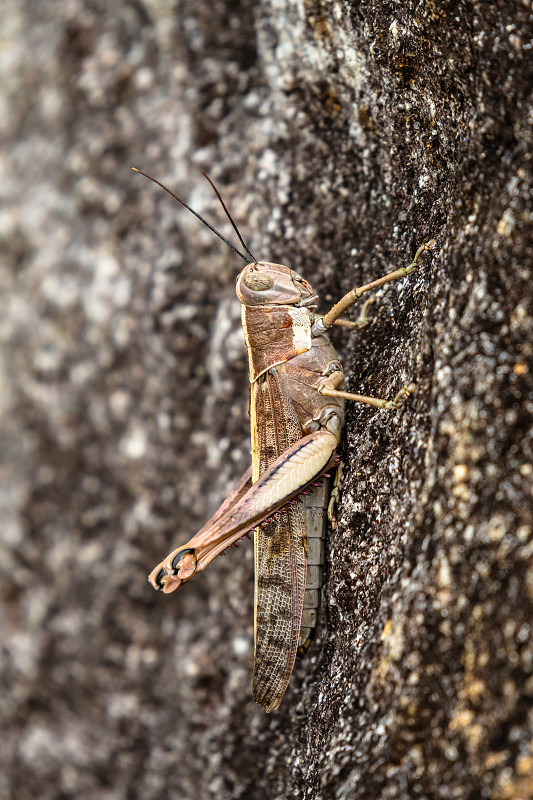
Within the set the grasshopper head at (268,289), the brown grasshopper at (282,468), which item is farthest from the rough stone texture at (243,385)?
the grasshopper head at (268,289)

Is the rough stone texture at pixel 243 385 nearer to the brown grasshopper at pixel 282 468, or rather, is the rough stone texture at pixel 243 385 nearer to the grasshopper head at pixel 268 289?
the brown grasshopper at pixel 282 468

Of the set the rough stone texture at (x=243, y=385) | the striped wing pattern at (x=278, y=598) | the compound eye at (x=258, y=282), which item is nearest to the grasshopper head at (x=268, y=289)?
the compound eye at (x=258, y=282)

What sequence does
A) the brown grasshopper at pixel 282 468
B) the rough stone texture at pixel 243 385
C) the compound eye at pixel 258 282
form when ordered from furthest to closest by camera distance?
the compound eye at pixel 258 282 < the brown grasshopper at pixel 282 468 < the rough stone texture at pixel 243 385

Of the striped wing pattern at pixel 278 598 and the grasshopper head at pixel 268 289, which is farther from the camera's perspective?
the grasshopper head at pixel 268 289

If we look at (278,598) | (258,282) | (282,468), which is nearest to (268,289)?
(258,282)

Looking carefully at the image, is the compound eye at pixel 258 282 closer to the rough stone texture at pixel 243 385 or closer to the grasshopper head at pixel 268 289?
the grasshopper head at pixel 268 289

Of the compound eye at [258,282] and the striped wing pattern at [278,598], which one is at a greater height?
the compound eye at [258,282]

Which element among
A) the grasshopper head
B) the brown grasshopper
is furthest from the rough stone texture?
the grasshopper head

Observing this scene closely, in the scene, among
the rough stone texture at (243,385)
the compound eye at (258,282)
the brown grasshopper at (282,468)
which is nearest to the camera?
the rough stone texture at (243,385)

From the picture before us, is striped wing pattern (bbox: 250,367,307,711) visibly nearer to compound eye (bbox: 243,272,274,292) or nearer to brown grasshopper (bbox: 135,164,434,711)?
brown grasshopper (bbox: 135,164,434,711)
